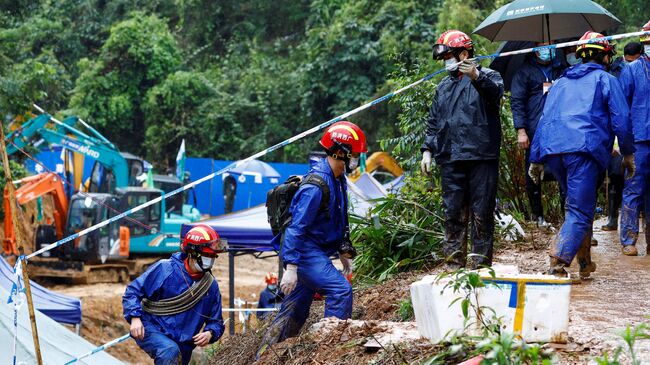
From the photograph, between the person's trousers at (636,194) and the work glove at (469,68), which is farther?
the person's trousers at (636,194)

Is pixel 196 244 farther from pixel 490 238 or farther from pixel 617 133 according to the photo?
pixel 617 133

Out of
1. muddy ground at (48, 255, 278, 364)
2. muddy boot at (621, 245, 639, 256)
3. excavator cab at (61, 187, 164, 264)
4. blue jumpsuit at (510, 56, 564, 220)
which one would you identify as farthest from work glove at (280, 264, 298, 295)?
excavator cab at (61, 187, 164, 264)

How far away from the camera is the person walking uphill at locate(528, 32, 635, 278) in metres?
7.70

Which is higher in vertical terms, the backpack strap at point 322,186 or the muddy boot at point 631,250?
the backpack strap at point 322,186

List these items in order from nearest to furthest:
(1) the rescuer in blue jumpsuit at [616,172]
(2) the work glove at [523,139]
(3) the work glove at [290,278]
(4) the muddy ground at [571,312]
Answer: (4) the muddy ground at [571,312] → (3) the work glove at [290,278] → (2) the work glove at [523,139] → (1) the rescuer in blue jumpsuit at [616,172]

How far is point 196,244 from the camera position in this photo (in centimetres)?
892

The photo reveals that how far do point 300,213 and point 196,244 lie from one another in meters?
1.66

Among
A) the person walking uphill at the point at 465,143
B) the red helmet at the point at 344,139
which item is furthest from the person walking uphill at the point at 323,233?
the person walking uphill at the point at 465,143

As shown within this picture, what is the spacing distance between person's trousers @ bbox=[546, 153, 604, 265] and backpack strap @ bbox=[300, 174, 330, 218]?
165 centimetres

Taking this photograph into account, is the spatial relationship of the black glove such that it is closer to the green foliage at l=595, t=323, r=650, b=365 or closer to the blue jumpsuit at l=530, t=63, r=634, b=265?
the blue jumpsuit at l=530, t=63, r=634, b=265

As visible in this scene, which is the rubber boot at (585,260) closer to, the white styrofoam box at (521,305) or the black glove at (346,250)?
the black glove at (346,250)

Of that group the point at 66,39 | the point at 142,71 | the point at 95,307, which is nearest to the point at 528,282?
the point at 95,307

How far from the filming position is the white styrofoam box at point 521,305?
5.74 m

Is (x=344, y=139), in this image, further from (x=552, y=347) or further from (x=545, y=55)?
(x=545, y=55)
